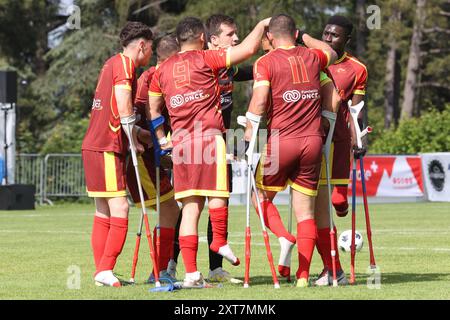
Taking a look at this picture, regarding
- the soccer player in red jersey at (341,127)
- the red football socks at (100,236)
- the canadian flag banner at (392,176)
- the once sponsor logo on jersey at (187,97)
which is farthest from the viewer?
the canadian flag banner at (392,176)

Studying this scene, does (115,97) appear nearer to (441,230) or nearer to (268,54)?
(268,54)

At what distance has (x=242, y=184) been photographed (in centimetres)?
3031

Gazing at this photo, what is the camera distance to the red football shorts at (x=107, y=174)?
9.94 metres

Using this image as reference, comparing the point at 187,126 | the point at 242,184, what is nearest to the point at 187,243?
the point at 187,126

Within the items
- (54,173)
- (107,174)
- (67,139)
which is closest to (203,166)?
(107,174)

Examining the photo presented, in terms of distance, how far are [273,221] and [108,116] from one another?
5.73 ft

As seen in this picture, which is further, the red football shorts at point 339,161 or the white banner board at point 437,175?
the white banner board at point 437,175

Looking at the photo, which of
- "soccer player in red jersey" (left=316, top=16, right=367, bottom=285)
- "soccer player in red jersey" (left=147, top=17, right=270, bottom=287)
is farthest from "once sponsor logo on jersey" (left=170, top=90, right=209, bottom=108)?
"soccer player in red jersey" (left=316, top=16, right=367, bottom=285)

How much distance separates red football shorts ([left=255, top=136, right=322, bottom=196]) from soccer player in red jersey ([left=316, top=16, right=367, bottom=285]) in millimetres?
654

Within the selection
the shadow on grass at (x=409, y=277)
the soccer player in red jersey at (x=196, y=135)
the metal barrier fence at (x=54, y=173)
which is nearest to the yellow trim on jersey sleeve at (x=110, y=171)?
the soccer player in red jersey at (x=196, y=135)

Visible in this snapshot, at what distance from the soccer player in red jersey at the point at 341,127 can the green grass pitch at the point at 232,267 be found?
566 millimetres

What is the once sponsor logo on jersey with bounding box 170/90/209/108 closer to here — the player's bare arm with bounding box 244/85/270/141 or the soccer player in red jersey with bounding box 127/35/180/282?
the player's bare arm with bounding box 244/85/270/141

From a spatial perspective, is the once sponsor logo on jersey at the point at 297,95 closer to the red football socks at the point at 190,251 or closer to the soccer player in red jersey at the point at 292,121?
the soccer player in red jersey at the point at 292,121
